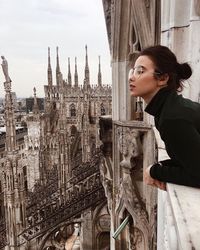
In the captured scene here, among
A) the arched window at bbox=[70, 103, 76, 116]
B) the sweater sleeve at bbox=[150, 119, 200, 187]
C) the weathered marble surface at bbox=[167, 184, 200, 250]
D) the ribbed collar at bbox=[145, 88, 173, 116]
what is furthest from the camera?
the arched window at bbox=[70, 103, 76, 116]

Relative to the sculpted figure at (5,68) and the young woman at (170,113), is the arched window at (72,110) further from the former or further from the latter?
the young woman at (170,113)

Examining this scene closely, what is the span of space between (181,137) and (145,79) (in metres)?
0.31

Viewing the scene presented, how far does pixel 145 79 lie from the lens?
1.24 metres

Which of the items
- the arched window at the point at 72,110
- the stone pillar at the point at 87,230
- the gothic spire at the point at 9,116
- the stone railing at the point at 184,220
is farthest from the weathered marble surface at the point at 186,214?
the arched window at the point at 72,110

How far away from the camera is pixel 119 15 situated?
343 cm

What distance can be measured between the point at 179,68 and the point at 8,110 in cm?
861

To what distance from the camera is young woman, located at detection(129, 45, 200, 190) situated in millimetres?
1073

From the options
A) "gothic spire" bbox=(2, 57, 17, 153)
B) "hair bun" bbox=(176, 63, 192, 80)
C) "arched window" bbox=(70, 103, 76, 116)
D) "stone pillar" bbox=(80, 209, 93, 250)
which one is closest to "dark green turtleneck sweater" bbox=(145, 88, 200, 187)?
"hair bun" bbox=(176, 63, 192, 80)

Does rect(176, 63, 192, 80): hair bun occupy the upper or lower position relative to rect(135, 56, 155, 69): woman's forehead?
lower

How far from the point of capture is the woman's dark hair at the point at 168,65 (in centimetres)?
123

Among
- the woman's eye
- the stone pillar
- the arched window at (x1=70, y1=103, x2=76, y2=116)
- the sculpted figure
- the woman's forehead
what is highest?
the sculpted figure

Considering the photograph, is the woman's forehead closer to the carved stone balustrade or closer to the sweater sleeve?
the sweater sleeve

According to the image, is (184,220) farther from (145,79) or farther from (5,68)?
(5,68)

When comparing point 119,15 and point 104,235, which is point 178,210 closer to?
point 119,15
